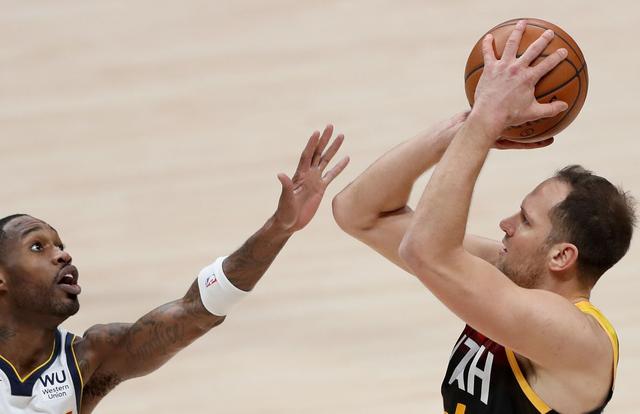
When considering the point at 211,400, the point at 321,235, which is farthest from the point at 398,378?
the point at 321,235

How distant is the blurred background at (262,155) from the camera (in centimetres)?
666

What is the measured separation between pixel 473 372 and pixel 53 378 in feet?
4.78

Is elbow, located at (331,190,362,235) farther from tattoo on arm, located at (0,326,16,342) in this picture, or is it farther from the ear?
tattoo on arm, located at (0,326,16,342)

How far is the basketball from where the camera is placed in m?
3.26

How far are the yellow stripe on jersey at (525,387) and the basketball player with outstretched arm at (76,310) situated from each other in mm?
1063

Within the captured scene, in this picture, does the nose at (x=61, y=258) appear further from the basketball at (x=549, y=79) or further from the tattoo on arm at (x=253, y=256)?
the basketball at (x=549, y=79)

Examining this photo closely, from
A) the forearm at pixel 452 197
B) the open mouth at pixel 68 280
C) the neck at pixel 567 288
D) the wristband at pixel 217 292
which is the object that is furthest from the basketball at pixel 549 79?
the open mouth at pixel 68 280

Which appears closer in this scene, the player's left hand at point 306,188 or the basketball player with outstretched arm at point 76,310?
the basketball player with outstretched arm at point 76,310

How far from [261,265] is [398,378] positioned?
2.49 meters

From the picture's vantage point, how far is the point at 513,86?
3.05 metres

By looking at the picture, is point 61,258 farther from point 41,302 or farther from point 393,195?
point 393,195

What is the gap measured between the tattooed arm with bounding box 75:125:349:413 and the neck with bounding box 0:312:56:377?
0.49 feet

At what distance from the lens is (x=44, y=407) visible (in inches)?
152

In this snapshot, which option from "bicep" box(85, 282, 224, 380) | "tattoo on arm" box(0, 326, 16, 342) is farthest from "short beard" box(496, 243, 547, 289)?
"tattoo on arm" box(0, 326, 16, 342)
